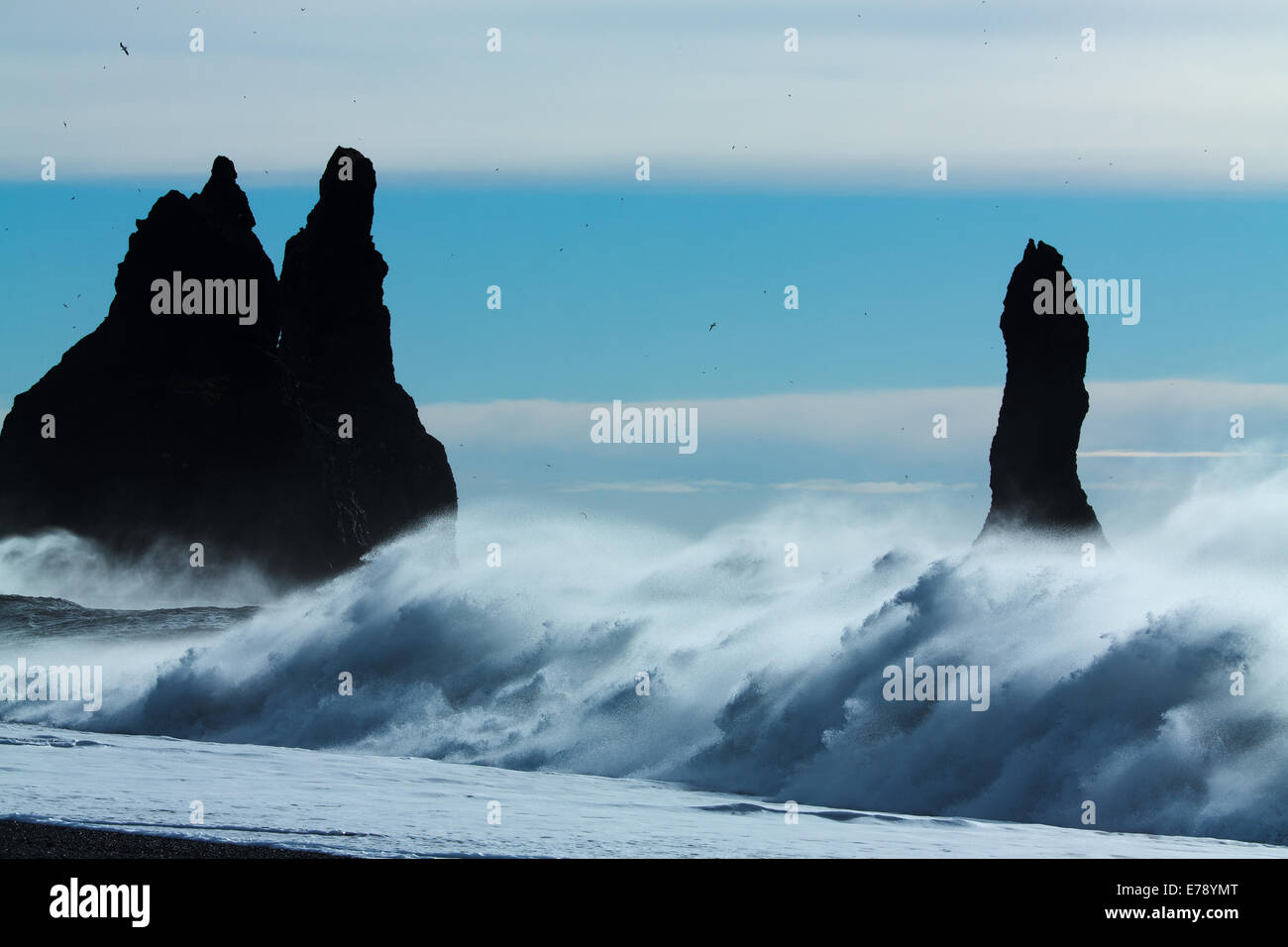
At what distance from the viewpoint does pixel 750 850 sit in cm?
1469

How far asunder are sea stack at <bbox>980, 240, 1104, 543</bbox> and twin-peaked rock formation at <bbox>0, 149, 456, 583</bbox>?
1268 inches

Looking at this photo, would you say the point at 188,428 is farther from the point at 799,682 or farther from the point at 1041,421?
the point at 799,682

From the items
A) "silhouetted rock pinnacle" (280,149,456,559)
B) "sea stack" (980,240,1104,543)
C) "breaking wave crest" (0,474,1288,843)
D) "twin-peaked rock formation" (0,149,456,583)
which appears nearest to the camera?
"breaking wave crest" (0,474,1288,843)

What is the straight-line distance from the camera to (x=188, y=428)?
75750 mm

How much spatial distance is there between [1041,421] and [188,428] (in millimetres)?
40611

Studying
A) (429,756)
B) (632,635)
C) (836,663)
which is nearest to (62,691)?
(429,756)

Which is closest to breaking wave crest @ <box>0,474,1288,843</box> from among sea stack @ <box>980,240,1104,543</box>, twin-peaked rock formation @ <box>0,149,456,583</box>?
sea stack @ <box>980,240,1104,543</box>

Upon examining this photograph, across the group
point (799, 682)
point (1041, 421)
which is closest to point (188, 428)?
point (1041, 421)

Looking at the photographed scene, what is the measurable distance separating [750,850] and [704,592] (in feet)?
54.6

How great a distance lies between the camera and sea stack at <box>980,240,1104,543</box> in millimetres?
60969

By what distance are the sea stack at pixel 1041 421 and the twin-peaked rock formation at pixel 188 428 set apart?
106ft

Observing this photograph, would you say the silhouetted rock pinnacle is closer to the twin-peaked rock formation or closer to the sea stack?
the twin-peaked rock formation

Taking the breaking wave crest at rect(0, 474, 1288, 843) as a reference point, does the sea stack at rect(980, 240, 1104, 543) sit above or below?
above

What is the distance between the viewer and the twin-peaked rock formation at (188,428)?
75125mm
